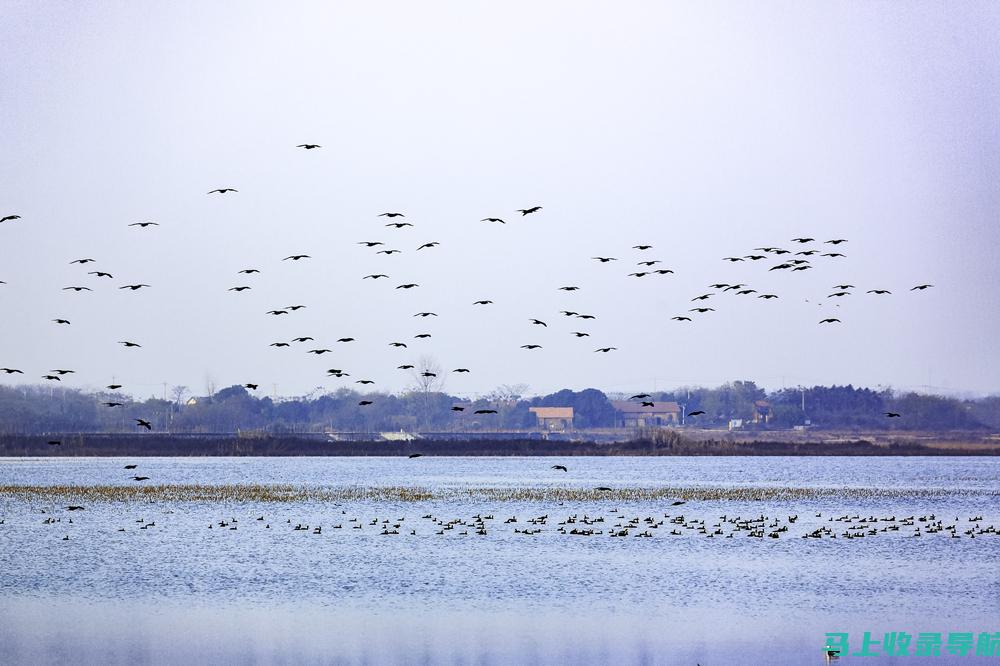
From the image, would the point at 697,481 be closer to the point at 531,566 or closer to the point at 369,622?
the point at 531,566

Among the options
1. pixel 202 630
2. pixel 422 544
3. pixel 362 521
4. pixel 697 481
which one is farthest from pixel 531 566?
pixel 697 481

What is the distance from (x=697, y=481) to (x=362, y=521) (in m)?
43.2

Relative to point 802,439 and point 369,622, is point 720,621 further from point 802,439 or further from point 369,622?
point 802,439

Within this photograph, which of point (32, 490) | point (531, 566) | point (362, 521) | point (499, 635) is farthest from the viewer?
point (32, 490)

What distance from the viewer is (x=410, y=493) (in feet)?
237

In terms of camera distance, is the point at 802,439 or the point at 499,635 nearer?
the point at 499,635

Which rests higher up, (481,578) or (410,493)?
(410,493)

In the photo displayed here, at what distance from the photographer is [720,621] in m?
30.1

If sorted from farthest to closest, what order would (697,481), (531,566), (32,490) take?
1. (697,481)
2. (32,490)
3. (531,566)

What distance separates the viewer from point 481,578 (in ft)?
121

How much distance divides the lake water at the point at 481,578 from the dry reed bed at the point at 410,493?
64 cm

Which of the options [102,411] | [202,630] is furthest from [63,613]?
[102,411]

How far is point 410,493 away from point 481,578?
35755 millimetres

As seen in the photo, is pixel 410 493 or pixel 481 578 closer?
pixel 481 578
